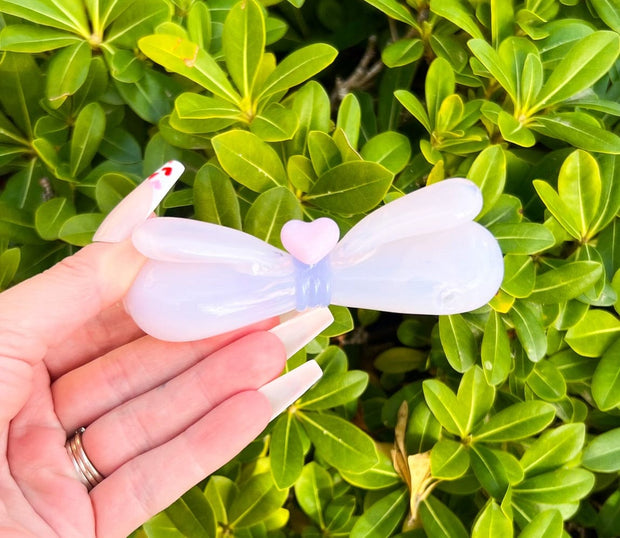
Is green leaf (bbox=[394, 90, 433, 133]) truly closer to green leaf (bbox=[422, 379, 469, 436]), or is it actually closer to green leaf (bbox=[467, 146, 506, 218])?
green leaf (bbox=[467, 146, 506, 218])

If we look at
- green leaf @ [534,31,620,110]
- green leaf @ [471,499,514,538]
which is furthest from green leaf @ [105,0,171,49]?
green leaf @ [471,499,514,538]

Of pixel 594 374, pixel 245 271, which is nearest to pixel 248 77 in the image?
pixel 245 271

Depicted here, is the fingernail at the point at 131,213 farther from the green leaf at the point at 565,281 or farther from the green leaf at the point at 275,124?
the green leaf at the point at 565,281

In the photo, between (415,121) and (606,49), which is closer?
(606,49)

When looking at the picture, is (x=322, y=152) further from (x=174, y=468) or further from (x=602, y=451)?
(x=602, y=451)

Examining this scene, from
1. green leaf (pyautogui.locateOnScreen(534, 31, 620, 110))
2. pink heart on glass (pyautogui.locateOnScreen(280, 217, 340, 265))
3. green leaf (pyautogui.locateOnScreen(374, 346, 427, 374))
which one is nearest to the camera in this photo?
pink heart on glass (pyautogui.locateOnScreen(280, 217, 340, 265))

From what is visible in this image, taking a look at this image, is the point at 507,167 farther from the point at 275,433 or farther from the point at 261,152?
the point at 275,433
